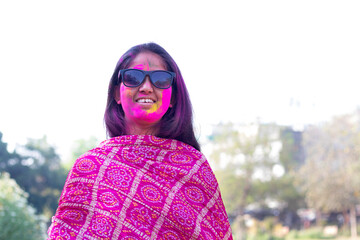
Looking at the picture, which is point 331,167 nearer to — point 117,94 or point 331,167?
point 331,167

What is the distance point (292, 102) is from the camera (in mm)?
28469

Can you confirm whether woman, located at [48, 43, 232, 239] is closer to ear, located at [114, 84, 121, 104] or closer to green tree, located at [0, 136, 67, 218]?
ear, located at [114, 84, 121, 104]

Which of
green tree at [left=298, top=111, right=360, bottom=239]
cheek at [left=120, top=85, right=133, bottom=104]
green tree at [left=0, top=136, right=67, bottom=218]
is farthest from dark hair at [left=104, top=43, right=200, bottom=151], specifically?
green tree at [left=298, top=111, right=360, bottom=239]

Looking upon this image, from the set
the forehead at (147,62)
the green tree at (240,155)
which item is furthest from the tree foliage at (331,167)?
the forehead at (147,62)

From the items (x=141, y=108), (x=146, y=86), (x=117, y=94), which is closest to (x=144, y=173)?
(x=141, y=108)

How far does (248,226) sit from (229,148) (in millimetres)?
7045


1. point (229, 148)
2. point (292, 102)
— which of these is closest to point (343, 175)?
point (292, 102)

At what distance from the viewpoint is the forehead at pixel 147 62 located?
2.47 m

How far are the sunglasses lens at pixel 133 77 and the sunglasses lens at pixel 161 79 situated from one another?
2.7 inches

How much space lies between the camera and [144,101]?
7.95 ft

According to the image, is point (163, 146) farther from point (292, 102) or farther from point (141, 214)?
point (292, 102)

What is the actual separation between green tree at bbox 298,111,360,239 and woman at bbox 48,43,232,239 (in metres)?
20.9

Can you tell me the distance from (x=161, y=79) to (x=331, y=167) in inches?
973

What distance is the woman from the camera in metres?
2.02
